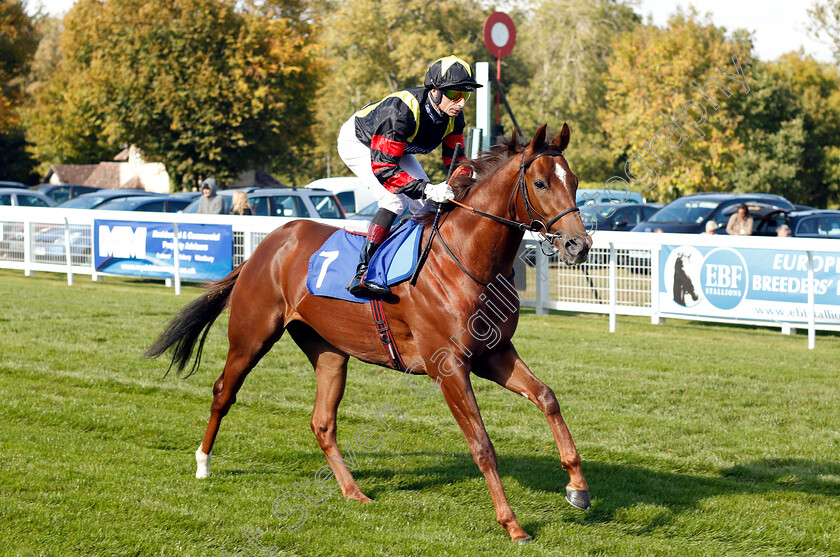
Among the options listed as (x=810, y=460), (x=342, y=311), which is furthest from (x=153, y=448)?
(x=810, y=460)

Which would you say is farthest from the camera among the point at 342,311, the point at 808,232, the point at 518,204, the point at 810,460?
the point at 808,232

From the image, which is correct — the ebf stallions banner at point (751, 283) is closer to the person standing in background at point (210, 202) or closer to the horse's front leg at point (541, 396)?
the horse's front leg at point (541, 396)

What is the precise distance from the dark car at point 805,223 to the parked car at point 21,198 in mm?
14825

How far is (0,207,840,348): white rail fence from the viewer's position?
33.1ft

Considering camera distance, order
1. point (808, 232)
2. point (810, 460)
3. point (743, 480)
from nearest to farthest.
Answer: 1. point (743, 480)
2. point (810, 460)
3. point (808, 232)

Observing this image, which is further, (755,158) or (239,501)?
(755,158)

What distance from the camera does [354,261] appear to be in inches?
194

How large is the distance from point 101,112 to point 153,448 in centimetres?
2573

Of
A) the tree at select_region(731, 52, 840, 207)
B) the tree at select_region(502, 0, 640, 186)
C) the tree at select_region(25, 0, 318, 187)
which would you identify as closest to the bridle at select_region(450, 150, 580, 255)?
the tree at select_region(25, 0, 318, 187)

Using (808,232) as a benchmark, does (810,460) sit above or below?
below

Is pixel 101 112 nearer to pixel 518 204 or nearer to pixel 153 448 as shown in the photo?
pixel 153 448

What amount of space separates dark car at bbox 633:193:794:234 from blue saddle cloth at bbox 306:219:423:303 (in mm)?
13391

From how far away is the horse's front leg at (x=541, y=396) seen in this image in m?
4.14

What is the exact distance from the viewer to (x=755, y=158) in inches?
1283
